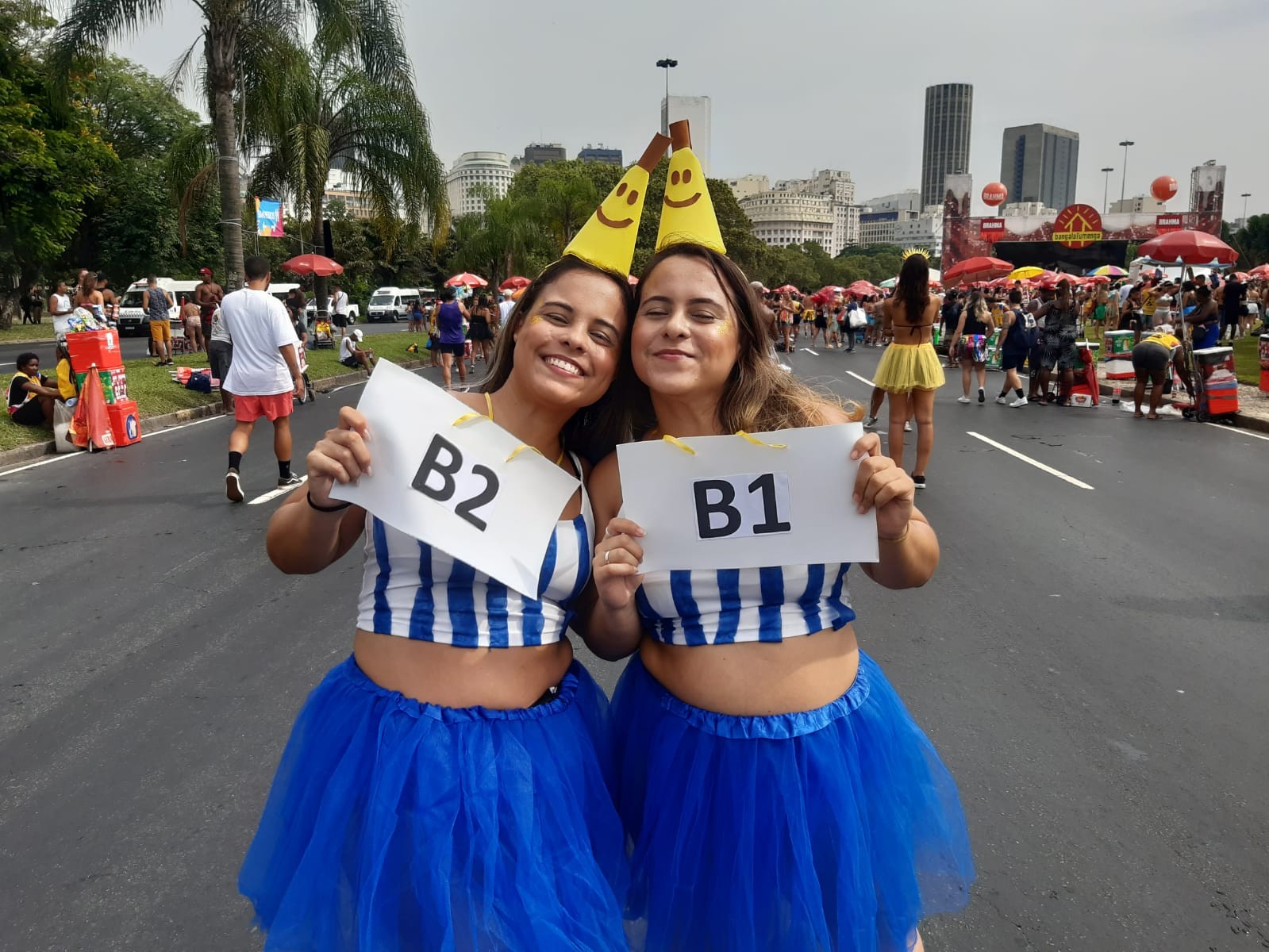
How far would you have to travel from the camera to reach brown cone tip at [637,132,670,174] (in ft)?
6.93

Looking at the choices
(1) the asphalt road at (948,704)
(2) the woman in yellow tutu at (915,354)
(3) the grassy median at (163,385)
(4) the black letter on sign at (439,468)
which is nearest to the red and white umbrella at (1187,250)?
(1) the asphalt road at (948,704)

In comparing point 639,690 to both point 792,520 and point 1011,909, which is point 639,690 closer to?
point 792,520

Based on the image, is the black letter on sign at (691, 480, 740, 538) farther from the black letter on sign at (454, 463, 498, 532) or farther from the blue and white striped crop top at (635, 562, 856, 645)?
the black letter on sign at (454, 463, 498, 532)

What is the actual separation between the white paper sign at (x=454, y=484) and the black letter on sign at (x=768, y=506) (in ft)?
1.33

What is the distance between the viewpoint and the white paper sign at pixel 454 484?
176cm

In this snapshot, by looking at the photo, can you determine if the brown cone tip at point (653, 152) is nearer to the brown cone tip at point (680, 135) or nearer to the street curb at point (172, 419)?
the brown cone tip at point (680, 135)

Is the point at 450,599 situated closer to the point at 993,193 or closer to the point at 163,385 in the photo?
the point at 163,385

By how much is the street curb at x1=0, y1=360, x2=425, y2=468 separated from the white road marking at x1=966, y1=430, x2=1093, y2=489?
6.26 m

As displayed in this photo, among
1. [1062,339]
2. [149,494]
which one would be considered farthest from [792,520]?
[1062,339]

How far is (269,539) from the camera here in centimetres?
197

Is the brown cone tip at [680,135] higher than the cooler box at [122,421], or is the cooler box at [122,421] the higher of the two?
the brown cone tip at [680,135]

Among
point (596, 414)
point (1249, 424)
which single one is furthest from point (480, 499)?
point (1249, 424)

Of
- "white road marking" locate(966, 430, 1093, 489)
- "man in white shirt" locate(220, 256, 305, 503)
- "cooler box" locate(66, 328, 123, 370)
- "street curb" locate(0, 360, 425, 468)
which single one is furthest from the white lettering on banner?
"cooler box" locate(66, 328, 123, 370)

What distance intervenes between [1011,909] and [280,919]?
6.47ft
